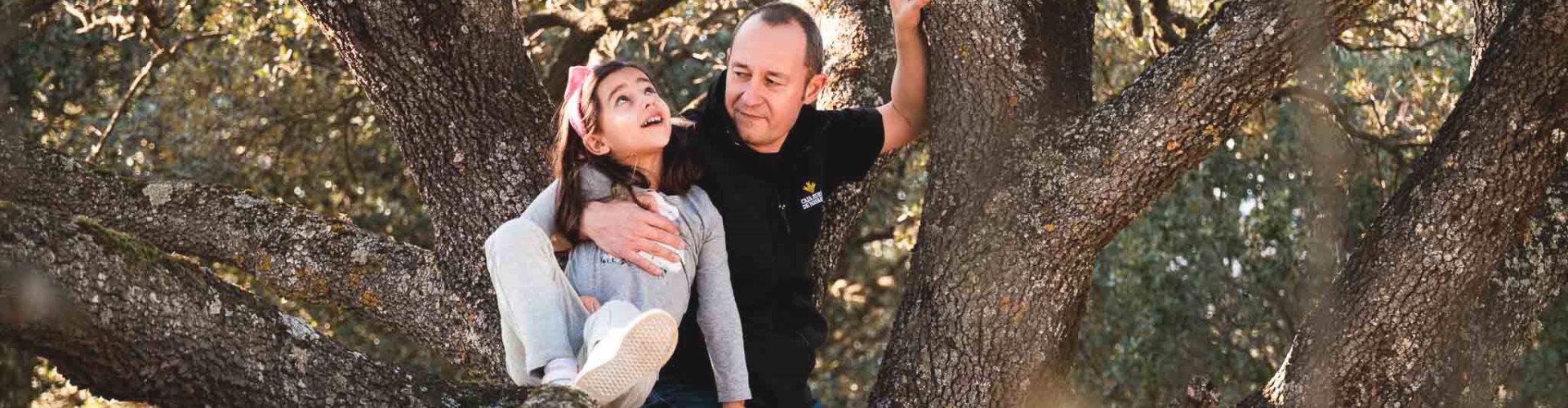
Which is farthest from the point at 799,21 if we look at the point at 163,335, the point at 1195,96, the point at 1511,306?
the point at 1511,306

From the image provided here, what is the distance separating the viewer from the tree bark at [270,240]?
4.24m

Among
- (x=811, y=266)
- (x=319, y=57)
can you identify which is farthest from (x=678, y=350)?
(x=319, y=57)

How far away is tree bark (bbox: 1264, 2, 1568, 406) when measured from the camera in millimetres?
3826

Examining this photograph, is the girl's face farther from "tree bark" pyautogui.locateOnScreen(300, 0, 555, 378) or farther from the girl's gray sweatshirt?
"tree bark" pyautogui.locateOnScreen(300, 0, 555, 378)

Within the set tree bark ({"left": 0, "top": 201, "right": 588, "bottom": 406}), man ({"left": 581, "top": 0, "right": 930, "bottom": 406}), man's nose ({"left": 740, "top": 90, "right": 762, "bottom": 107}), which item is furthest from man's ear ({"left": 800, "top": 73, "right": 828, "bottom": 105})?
tree bark ({"left": 0, "top": 201, "right": 588, "bottom": 406})

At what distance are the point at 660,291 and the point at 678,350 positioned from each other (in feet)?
0.83

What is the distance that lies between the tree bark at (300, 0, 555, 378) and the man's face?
50cm

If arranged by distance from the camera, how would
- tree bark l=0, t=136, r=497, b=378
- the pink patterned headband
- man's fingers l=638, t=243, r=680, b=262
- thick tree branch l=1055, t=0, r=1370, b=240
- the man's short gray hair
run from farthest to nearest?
1. tree bark l=0, t=136, r=497, b=378
2. the man's short gray hair
3. thick tree branch l=1055, t=0, r=1370, b=240
4. the pink patterned headband
5. man's fingers l=638, t=243, r=680, b=262

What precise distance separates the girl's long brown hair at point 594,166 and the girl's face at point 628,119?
0.6 inches

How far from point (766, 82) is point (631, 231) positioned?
68 centimetres

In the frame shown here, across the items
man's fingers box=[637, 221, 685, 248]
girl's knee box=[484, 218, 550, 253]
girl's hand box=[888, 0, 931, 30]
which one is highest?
girl's hand box=[888, 0, 931, 30]

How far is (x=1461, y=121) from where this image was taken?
3.92 metres

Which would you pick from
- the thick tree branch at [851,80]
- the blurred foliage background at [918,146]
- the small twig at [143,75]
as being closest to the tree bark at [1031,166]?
the thick tree branch at [851,80]

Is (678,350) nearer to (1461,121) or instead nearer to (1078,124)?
(1078,124)
